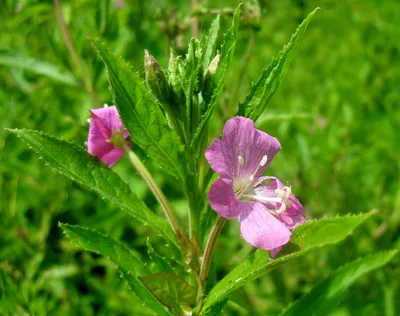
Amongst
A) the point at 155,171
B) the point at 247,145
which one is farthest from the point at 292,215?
the point at 155,171

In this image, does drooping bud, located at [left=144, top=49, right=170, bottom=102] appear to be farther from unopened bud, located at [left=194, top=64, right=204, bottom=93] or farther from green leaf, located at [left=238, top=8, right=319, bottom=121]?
green leaf, located at [left=238, top=8, right=319, bottom=121]

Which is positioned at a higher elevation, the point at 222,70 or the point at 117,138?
the point at 222,70

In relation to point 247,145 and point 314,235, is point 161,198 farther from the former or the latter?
point 314,235

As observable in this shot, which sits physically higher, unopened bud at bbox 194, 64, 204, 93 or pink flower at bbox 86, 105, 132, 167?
unopened bud at bbox 194, 64, 204, 93

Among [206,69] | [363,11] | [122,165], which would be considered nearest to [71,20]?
[122,165]

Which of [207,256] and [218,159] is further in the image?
[207,256]

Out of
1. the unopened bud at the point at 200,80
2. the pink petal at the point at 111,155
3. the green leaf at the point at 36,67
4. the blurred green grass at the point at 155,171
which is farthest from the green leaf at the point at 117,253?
the green leaf at the point at 36,67

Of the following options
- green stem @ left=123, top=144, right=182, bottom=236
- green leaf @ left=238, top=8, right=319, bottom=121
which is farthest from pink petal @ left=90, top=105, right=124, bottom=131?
green leaf @ left=238, top=8, right=319, bottom=121
